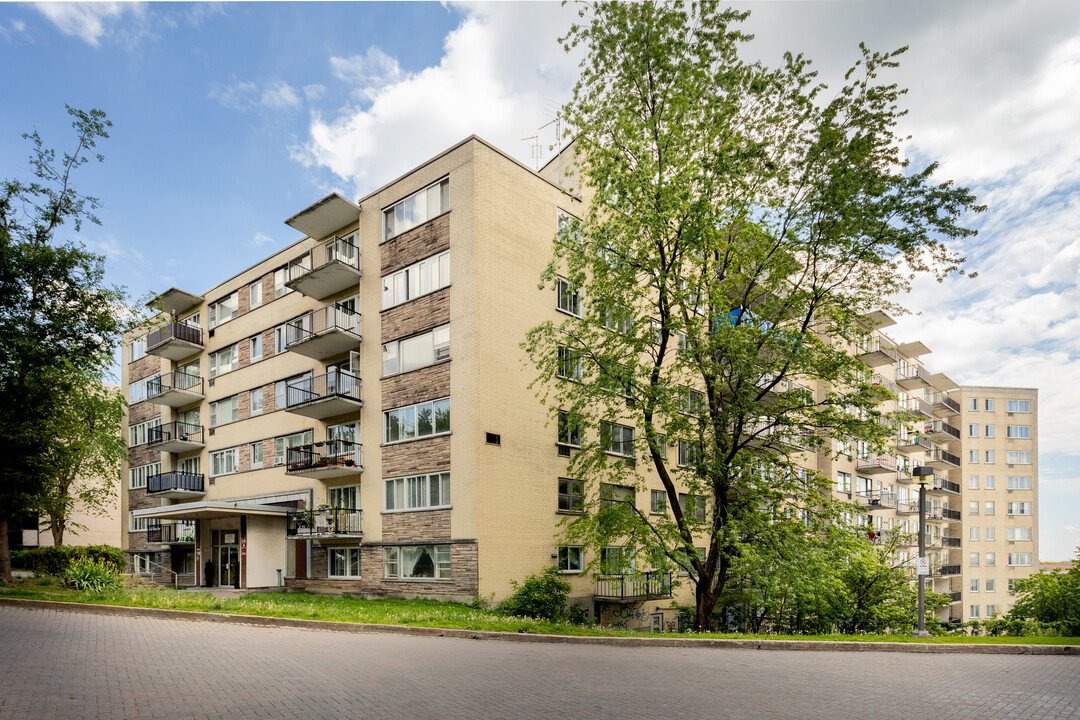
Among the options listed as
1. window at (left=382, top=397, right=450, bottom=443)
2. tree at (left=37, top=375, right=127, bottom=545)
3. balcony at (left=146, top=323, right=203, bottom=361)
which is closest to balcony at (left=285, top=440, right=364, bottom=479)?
window at (left=382, top=397, right=450, bottom=443)

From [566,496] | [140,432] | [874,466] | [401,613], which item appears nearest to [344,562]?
[566,496]

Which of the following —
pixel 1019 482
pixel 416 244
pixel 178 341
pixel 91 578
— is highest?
pixel 416 244

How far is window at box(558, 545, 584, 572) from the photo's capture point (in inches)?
978

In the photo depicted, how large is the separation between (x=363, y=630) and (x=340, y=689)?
7000 mm

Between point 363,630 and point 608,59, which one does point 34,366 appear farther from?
point 608,59

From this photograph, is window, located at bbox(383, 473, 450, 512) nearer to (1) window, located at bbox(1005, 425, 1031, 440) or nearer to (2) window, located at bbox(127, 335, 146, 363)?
(2) window, located at bbox(127, 335, 146, 363)

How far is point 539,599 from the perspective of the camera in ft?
68.1

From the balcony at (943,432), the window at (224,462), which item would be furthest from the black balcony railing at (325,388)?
the balcony at (943,432)

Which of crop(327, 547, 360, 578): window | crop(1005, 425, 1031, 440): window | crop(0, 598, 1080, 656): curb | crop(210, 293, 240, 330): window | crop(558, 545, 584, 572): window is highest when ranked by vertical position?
crop(210, 293, 240, 330): window

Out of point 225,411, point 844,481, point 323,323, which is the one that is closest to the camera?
point 323,323

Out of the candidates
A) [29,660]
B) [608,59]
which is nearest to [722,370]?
[608,59]

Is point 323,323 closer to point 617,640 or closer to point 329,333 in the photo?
point 329,333

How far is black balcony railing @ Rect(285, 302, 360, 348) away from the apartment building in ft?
0.38

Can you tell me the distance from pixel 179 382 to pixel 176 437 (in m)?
3.28
